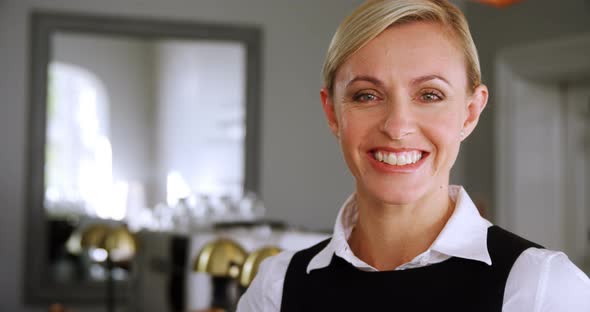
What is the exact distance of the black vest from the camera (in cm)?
90

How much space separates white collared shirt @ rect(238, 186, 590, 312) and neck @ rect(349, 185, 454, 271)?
3 cm

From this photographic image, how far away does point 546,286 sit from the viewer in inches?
33.9

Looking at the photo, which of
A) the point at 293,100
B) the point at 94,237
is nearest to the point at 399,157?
the point at 94,237

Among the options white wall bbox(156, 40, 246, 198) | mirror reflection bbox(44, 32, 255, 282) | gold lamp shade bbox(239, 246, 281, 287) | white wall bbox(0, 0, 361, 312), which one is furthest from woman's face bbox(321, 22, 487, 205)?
white wall bbox(0, 0, 361, 312)

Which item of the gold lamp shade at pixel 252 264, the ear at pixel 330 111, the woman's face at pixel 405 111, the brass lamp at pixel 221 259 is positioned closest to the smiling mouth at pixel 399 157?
the woman's face at pixel 405 111

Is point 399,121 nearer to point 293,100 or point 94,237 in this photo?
point 94,237

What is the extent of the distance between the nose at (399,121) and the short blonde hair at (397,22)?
0.09 meters

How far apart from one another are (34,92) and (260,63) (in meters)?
1.36

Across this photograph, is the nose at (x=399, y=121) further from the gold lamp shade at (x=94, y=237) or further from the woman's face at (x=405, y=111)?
the gold lamp shade at (x=94, y=237)

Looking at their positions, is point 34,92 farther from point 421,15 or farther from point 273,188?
point 421,15

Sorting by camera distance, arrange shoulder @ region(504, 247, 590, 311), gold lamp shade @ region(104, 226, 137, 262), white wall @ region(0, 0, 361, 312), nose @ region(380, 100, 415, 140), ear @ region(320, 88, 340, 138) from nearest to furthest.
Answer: shoulder @ region(504, 247, 590, 311) < nose @ region(380, 100, 415, 140) < ear @ region(320, 88, 340, 138) < gold lamp shade @ region(104, 226, 137, 262) < white wall @ region(0, 0, 361, 312)

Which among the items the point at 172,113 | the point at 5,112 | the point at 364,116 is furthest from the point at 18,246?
the point at 364,116

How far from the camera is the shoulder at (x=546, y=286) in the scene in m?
0.85

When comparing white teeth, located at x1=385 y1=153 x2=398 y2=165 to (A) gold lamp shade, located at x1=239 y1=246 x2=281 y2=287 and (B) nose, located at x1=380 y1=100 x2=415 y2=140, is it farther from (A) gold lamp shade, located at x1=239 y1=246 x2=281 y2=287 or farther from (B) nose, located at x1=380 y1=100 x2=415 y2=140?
(A) gold lamp shade, located at x1=239 y1=246 x2=281 y2=287
